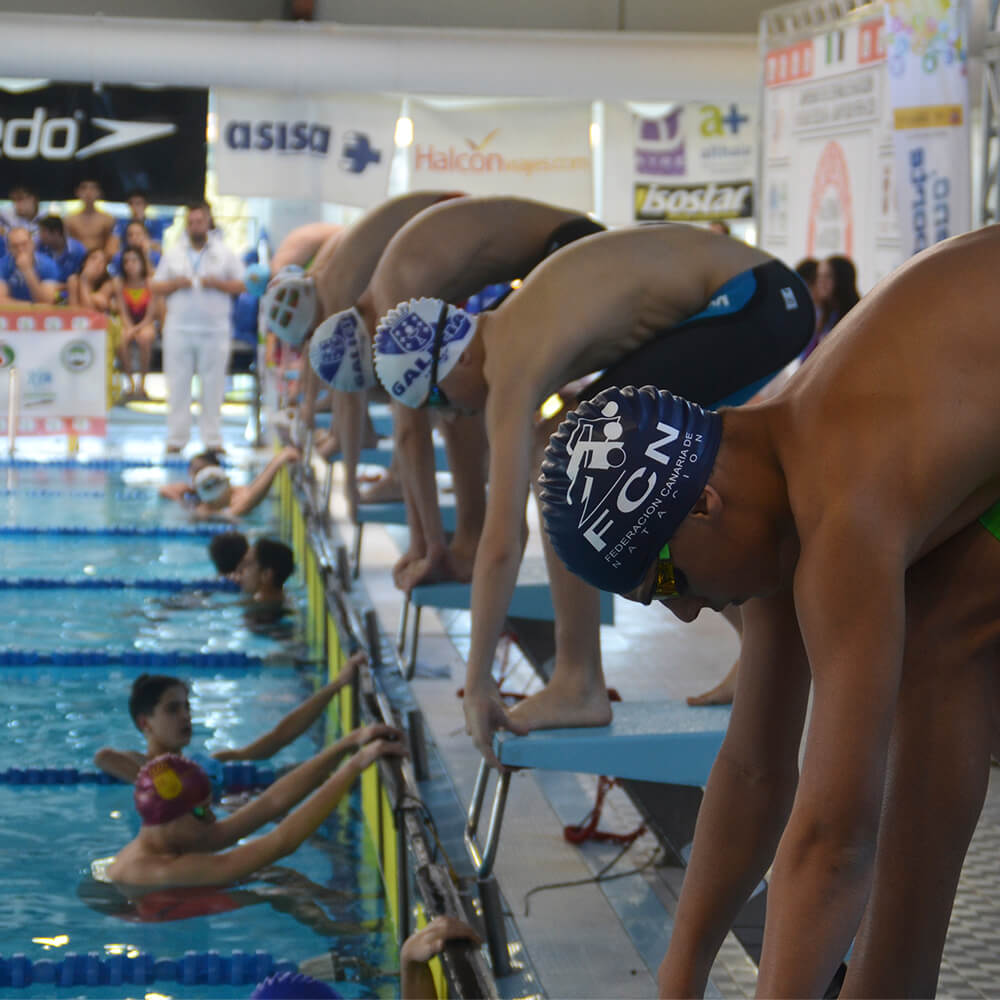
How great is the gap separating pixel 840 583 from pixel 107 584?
676cm

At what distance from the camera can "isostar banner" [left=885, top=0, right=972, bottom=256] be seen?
6750 mm

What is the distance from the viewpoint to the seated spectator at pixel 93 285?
541 inches

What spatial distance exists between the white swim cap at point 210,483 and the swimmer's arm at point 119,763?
4.11 meters

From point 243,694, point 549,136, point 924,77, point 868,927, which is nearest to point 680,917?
point 868,927

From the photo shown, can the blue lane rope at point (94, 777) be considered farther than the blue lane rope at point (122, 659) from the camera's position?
No

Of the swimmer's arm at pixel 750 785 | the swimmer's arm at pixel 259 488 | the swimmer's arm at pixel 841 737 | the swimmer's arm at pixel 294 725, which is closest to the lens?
the swimmer's arm at pixel 841 737

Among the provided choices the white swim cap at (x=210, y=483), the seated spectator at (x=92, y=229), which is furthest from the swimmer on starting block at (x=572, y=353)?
the seated spectator at (x=92, y=229)

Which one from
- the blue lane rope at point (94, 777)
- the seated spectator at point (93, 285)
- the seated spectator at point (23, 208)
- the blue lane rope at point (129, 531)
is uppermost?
the seated spectator at point (23, 208)

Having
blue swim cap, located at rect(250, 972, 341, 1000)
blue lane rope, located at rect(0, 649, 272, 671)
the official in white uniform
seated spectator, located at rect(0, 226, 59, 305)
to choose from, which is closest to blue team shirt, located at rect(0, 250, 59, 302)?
seated spectator, located at rect(0, 226, 59, 305)

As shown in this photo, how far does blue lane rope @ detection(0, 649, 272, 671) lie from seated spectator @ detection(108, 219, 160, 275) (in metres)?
8.54

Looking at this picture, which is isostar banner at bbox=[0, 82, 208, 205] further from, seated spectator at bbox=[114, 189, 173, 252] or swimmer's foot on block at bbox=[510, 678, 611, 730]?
swimmer's foot on block at bbox=[510, 678, 611, 730]

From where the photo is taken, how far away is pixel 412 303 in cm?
377

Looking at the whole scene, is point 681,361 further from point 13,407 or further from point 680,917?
point 13,407

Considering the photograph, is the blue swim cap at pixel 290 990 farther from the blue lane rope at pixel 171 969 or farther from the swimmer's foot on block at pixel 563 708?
the blue lane rope at pixel 171 969
